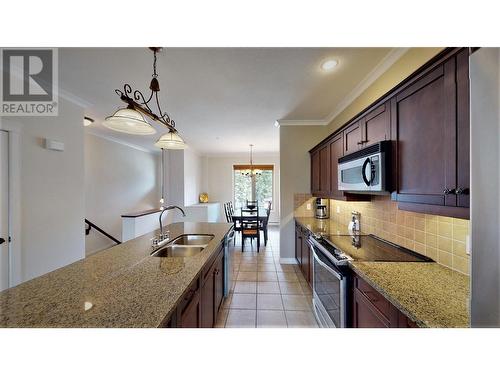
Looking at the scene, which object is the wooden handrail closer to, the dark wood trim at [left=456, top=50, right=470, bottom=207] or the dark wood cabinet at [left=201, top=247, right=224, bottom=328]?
the dark wood cabinet at [left=201, top=247, right=224, bottom=328]

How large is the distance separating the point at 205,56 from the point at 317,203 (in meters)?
2.91

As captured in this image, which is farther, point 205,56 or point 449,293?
point 205,56

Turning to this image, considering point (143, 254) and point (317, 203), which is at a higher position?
point (317, 203)

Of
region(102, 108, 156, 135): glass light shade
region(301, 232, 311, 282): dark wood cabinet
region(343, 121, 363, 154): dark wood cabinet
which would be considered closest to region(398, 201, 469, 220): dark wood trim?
region(343, 121, 363, 154): dark wood cabinet

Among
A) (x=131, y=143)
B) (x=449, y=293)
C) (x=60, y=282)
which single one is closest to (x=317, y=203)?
(x=449, y=293)

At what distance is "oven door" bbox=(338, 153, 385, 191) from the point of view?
4.67 ft

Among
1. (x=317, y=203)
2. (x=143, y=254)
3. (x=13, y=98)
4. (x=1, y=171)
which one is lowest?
(x=143, y=254)

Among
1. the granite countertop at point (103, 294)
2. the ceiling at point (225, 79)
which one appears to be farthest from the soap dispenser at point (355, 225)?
the granite countertop at point (103, 294)

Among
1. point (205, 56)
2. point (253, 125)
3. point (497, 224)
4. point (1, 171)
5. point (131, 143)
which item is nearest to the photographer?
point (497, 224)

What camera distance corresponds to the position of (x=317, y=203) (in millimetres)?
3561

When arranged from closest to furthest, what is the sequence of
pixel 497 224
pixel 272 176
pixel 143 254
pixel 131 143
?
pixel 497 224
pixel 143 254
pixel 131 143
pixel 272 176

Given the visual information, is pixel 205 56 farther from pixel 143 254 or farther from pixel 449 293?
pixel 449 293

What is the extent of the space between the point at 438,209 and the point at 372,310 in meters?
0.70
